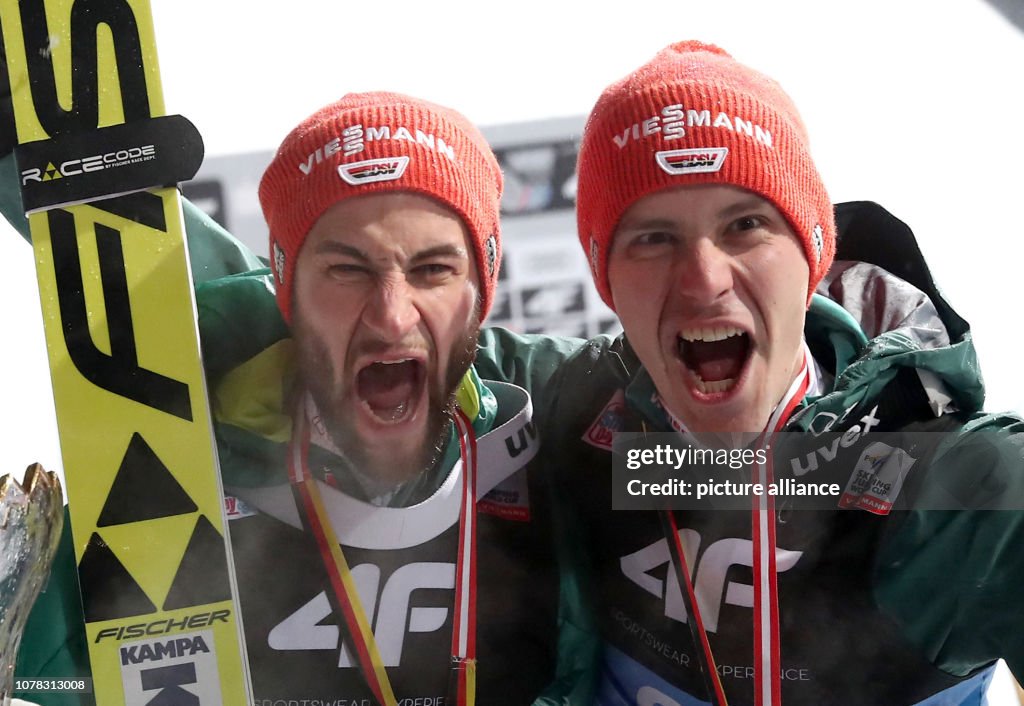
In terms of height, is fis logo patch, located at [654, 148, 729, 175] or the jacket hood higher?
fis logo patch, located at [654, 148, 729, 175]

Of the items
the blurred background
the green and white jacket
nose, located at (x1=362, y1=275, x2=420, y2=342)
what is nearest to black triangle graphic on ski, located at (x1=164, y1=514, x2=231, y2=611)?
the blurred background

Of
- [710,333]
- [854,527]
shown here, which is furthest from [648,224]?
[854,527]

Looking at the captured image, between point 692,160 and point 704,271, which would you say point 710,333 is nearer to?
point 704,271

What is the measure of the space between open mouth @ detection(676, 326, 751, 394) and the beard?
29 centimetres

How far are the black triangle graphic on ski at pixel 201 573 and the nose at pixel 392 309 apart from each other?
387 mm

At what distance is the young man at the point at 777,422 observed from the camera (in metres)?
1.27

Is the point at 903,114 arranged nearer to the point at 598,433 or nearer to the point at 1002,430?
the point at 1002,430

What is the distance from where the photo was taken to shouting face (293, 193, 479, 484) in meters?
1.31

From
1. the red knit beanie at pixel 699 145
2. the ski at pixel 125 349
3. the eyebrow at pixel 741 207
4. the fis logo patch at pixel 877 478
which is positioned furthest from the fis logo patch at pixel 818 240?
the ski at pixel 125 349

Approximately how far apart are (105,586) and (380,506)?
397 mm

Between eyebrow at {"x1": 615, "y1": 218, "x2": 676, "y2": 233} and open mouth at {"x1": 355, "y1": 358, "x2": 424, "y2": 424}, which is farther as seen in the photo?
open mouth at {"x1": 355, "y1": 358, "x2": 424, "y2": 424}

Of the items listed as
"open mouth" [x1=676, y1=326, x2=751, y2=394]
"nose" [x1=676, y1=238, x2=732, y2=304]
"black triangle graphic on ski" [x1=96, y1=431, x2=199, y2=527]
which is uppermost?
"nose" [x1=676, y1=238, x2=732, y2=304]

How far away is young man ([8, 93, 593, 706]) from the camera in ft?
4.56

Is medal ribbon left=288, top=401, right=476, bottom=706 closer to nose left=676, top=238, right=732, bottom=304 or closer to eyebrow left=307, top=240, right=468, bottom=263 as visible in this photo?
eyebrow left=307, top=240, right=468, bottom=263
